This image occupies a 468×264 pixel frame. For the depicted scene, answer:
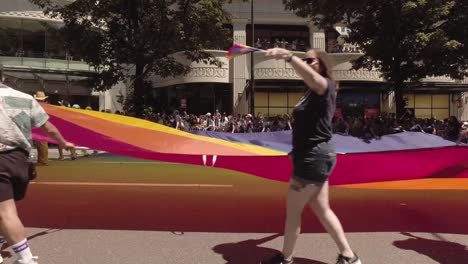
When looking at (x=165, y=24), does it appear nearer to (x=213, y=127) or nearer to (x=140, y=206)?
(x=213, y=127)

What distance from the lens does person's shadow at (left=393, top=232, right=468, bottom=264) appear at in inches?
203

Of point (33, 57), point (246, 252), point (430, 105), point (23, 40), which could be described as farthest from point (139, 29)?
point (430, 105)

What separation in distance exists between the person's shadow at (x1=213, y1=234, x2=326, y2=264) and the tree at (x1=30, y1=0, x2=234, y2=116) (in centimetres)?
1454

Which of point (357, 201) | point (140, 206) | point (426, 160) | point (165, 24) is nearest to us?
point (426, 160)

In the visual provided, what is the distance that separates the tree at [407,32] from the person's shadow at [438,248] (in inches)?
461

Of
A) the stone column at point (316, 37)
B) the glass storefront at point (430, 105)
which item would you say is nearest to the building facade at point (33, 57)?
the stone column at point (316, 37)

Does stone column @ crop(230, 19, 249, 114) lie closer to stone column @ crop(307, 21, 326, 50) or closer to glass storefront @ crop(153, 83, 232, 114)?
glass storefront @ crop(153, 83, 232, 114)

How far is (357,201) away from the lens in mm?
8023

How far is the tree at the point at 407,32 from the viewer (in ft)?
53.9

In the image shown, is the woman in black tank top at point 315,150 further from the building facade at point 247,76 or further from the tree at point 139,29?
the building facade at point 247,76

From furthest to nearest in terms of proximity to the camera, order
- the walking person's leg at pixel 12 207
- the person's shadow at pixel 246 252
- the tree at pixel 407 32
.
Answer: the tree at pixel 407 32, the person's shadow at pixel 246 252, the walking person's leg at pixel 12 207

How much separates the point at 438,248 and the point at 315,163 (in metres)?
2.19

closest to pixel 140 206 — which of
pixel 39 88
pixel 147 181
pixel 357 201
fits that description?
pixel 147 181

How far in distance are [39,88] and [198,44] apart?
20.5 m
